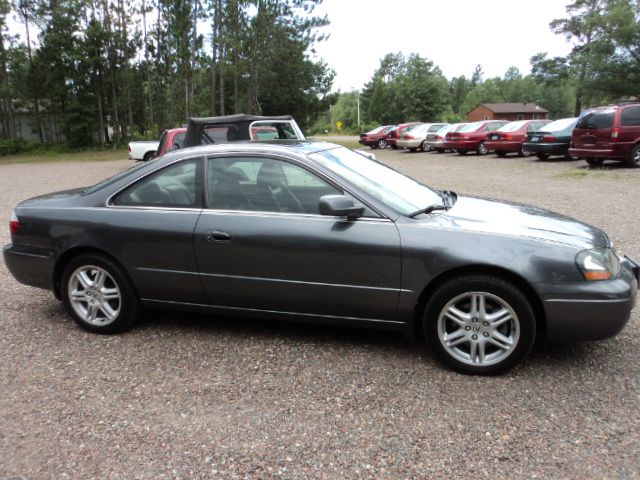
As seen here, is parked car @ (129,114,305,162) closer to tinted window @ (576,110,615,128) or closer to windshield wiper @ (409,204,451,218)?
windshield wiper @ (409,204,451,218)

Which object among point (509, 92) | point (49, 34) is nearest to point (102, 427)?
point (49, 34)

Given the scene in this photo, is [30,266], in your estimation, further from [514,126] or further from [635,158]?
[514,126]

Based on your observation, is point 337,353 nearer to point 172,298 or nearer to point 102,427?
point 172,298

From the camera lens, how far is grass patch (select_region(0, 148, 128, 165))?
3178 cm

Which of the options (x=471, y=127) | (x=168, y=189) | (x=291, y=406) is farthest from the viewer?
(x=471, y=127)

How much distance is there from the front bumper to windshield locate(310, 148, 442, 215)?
3.44ft

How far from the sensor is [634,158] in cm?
1450

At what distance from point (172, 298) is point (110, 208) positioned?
33.2 inches

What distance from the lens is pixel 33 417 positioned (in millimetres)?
3033

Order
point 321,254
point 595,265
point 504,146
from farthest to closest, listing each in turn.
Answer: point 504,146, point 321,254, point 595,265

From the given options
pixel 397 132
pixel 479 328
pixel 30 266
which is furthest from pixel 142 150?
pixel 479 328

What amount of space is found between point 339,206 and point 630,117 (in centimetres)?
1353

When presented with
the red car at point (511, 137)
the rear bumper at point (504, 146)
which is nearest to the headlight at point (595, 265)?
the red car at point (511, 137)

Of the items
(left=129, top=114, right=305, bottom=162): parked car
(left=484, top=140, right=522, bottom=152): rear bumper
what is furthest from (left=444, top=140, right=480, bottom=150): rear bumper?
(left=129, top=114, right=305, bottom=162): parked car
